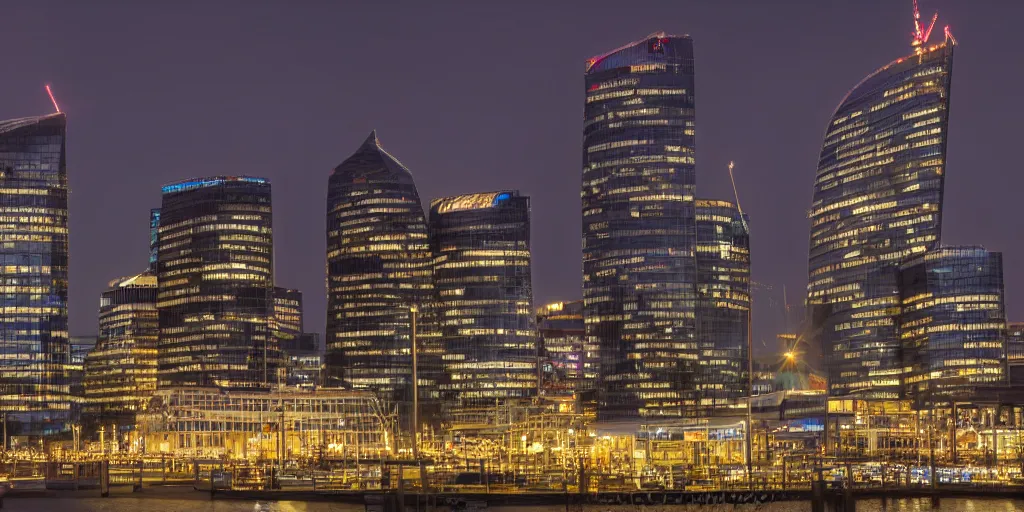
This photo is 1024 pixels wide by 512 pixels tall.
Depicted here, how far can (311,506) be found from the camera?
124 meters

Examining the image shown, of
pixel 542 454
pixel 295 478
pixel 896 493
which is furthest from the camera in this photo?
pixel 542 454

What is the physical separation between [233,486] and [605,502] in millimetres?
34978

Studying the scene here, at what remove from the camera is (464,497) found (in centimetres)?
11669

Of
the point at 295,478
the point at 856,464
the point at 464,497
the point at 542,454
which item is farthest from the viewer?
the point at 542,454

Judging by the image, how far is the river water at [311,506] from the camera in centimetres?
11512

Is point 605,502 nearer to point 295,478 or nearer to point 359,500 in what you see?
point 359,500

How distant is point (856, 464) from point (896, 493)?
104 ft

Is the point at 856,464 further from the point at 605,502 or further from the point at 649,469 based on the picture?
the point at 605,502

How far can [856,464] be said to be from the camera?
517ft

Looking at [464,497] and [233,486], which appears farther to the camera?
[233,486]

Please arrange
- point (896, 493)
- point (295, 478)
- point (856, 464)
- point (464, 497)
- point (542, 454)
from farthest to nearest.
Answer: point (542, 454) < point (856, 464) < point (295, 478) < point (896, 493) < point (464, 497)

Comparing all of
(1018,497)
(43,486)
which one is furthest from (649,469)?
(43,486)

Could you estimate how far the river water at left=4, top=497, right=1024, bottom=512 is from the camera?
4532 inches

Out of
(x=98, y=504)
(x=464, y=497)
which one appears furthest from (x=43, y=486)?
(x=464, y=497)
